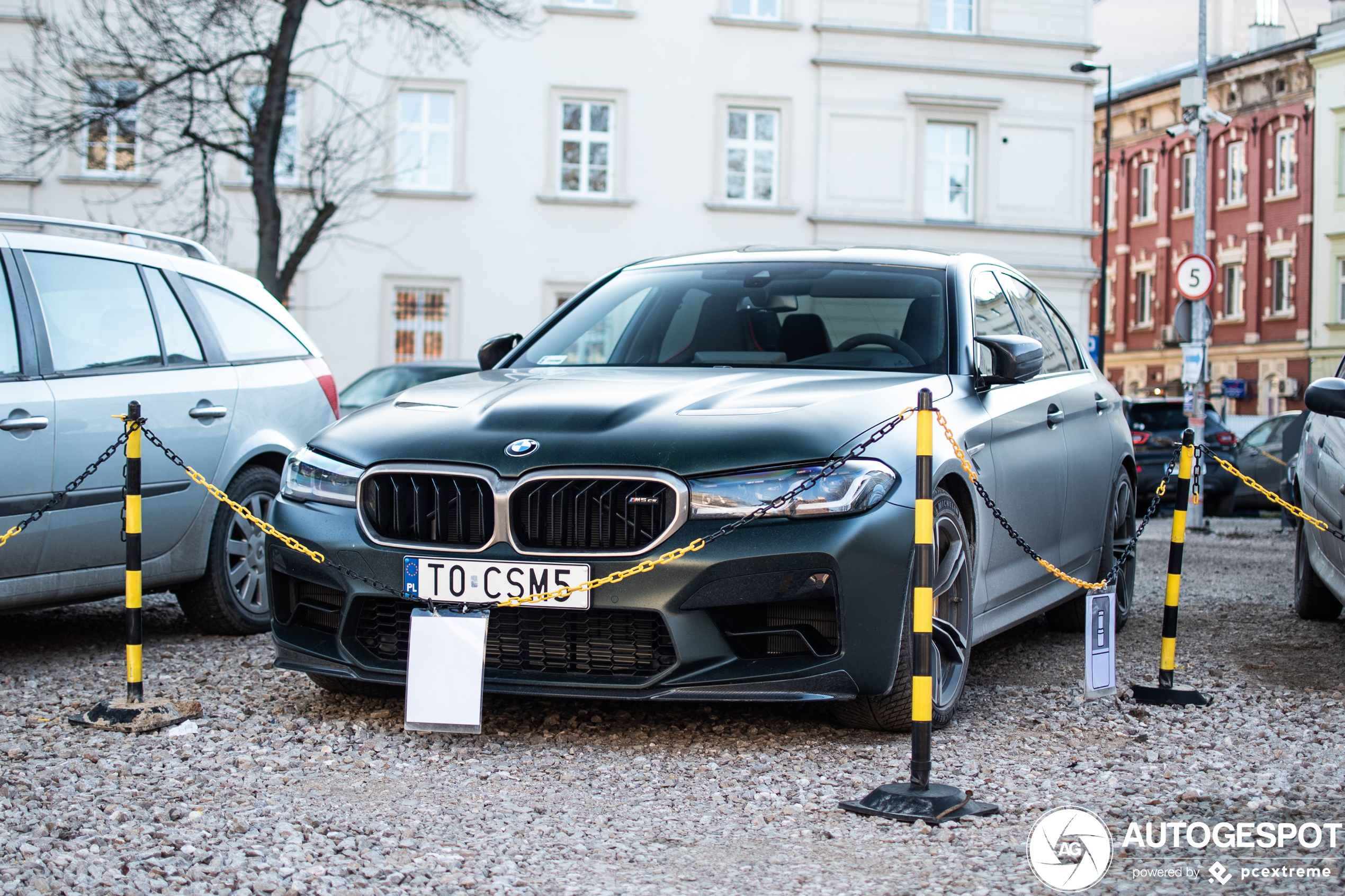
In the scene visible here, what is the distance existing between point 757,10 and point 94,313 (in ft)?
76.9

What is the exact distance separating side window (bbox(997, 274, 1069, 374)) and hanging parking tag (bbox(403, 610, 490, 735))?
9.85ft

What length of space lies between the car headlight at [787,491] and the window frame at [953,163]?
24972 mm

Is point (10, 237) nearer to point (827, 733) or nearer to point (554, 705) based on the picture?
point (554, 705)

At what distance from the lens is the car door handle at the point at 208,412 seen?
645 centimetres

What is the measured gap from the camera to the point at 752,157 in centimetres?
2781

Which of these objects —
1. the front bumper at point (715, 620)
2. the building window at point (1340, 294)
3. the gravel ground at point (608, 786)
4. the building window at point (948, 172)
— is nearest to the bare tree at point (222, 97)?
the building window at point (948, 172)

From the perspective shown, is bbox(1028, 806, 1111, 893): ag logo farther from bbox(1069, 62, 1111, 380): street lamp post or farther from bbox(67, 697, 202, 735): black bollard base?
bbox(1069, 62, 1111, 380): street lamp post

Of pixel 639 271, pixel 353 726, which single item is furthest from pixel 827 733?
pixel 639 271

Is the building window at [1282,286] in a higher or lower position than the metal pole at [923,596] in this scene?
higher

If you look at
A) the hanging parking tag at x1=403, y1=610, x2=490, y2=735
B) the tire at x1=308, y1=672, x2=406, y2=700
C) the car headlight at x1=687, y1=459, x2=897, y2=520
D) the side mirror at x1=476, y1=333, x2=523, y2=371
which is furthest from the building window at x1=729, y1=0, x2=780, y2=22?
the hanging parking tag at x1=403, y1=610, x2=490, y2=735

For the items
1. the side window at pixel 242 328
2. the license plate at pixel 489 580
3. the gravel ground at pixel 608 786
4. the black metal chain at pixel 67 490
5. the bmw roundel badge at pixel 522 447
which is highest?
the side window at pixel 242 328

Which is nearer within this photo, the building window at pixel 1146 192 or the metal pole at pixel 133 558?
the metal pole at pixel 133 558

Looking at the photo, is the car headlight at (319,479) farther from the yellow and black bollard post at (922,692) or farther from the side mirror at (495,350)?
the yellow and black bollard post at (922,692)

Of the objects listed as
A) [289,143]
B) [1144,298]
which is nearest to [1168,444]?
[289,143]
